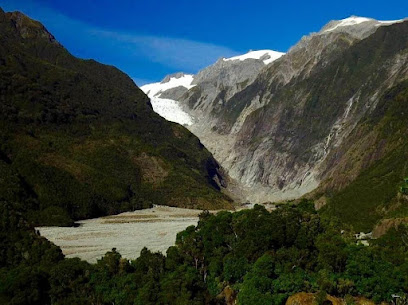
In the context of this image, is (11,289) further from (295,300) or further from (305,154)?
(305,154)

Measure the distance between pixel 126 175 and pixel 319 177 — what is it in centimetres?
6164

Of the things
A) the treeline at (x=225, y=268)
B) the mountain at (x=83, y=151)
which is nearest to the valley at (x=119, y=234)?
Answer: the mountain at (x=83, y=151)

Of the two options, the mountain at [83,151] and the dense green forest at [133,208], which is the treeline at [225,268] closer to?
the dense green forest at [133,208]

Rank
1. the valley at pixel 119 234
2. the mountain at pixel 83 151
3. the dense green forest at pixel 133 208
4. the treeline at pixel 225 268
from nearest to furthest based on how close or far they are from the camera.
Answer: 1. the treeline at pixel 225 268
2. the dense green forest at pixel 133 208
3. the valley at pixel 119 234
4. the mountain at pixel 83 151

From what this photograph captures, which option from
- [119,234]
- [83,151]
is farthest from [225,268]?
[83,151]

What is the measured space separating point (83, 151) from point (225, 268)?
326 ft

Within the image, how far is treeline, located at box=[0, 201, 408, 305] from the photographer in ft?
105

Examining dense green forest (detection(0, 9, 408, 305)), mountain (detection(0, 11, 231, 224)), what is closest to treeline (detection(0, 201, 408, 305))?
dense green forest (detection(0, 9, 408, 305))

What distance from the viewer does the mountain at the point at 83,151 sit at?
9762 cm

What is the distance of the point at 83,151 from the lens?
13038cm

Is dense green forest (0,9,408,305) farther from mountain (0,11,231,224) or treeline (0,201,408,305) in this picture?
mountain (0,11,231,224)

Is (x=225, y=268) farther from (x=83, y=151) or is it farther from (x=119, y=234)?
(x=83, y=151)

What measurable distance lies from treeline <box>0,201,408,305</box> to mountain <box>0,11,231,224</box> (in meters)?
51.2

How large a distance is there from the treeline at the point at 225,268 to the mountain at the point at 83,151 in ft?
168
